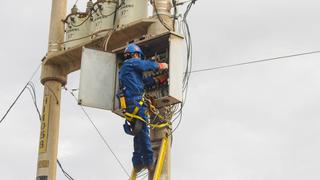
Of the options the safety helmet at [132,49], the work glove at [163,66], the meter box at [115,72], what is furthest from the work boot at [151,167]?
the safety helmet at [132,49]

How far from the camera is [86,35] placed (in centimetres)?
1087

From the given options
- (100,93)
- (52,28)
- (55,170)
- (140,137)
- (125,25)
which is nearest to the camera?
(140,137)

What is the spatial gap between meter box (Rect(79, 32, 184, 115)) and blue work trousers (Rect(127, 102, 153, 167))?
301mm

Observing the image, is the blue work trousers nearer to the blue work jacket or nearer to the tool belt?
the tool belt

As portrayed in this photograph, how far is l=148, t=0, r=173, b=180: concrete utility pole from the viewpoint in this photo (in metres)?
8.48

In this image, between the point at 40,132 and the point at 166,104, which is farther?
the point at 40,132

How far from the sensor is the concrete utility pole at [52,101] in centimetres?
1057

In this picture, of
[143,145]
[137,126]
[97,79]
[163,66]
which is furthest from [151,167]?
[97,79]

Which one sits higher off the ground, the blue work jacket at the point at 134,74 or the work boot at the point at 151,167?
the blue work jacket at the point at 134,74

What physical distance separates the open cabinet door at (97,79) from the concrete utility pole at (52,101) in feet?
6.42

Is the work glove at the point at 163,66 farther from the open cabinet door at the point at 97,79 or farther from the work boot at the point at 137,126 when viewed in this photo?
the open cabinet door at the point at 97,79

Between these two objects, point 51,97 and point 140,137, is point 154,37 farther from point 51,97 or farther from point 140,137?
point 51,97

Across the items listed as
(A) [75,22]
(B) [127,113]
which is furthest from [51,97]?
(B) [127,113]

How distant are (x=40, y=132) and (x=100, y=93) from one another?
7.25ft
